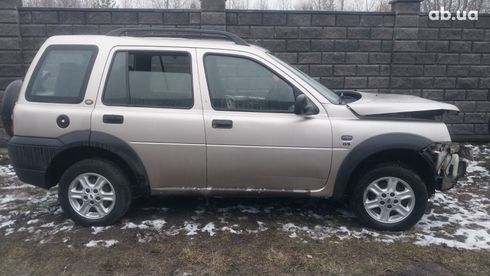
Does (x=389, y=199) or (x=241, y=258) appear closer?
(x=241, y=258)

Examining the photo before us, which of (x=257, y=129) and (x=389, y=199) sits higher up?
(x=257, y=129)

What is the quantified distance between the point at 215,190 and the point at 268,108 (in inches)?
38.6

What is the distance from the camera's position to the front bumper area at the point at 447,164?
4.28 m

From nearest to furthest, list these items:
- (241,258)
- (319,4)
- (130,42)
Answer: (241,258), (130,42), (319,4)

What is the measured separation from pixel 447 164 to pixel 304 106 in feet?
5.05

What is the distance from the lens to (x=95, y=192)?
4.40 metres

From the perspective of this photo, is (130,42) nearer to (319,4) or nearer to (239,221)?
(239,221)

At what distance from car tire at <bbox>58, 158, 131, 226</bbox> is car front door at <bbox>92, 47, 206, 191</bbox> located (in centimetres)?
34

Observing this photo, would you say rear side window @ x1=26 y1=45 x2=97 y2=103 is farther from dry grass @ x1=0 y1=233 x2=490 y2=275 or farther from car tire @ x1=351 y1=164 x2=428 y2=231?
car tire @ x1=351 y1=164 x2=428 y2=231

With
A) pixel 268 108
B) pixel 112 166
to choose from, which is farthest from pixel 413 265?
pixel 112 166

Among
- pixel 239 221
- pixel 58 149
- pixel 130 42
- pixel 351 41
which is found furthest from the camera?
pixel 351 41

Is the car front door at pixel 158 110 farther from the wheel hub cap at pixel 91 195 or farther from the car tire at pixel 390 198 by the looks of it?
the car tire at pixel 390 198

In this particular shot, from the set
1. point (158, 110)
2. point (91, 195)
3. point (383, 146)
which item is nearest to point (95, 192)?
point (91, 195)

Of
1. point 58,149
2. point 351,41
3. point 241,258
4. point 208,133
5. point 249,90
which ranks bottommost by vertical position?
point 241,258
